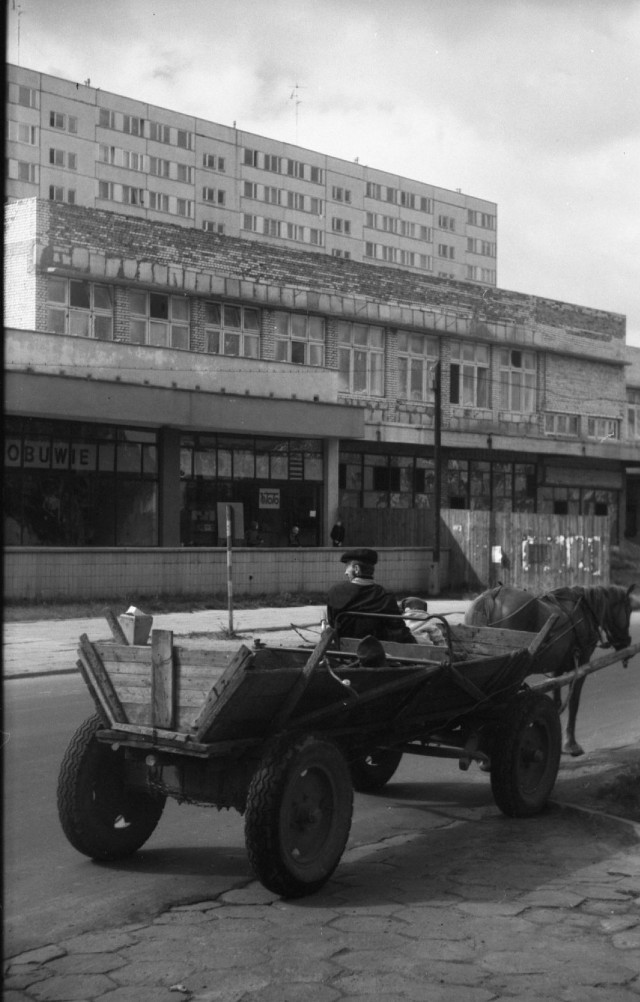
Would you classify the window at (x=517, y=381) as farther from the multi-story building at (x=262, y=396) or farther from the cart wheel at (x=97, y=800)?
the cart wheel at (x=97, y=800)

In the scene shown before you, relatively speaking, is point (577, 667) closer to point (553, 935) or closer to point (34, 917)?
point (553, 935)

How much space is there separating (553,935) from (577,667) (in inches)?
179

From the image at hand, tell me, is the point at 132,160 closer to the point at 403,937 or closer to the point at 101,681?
the point at 101,681

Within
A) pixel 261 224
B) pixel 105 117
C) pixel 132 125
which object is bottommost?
pixel 261 224

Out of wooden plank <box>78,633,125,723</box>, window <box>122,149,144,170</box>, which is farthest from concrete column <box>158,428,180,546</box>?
window <box>122,149,144,170</box>

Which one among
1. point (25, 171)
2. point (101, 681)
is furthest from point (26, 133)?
point (101, 681)

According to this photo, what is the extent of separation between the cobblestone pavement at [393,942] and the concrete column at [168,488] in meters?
26.6

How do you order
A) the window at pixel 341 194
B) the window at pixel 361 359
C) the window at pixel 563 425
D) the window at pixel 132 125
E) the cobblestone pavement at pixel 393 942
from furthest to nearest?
the window at pixel 341 194, the window at pixel 132 125, the window at pixel 563 425, the window at pixel 361 359, the cobblestone pavement at pixel 393 942

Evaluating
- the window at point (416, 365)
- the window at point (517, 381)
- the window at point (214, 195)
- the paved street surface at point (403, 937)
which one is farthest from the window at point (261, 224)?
the paved street surface at point (403, 937)

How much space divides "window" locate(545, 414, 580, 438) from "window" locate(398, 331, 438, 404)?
6.67 m

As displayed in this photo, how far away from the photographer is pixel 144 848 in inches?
275

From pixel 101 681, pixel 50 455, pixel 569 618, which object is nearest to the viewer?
pixel 101 681

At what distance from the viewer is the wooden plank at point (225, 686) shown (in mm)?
5719

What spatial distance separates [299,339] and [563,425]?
14221 millimetres
